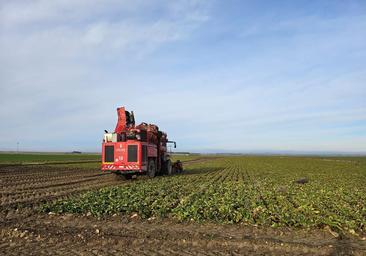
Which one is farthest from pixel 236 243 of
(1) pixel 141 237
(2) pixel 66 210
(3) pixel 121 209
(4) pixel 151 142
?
(4) pixel 151 142

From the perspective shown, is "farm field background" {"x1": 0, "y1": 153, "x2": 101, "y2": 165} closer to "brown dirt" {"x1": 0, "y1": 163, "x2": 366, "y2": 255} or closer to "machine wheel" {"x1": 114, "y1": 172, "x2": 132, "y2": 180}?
"machine wheel" {"x1": 114, "y1": 172, "x2": 132, "y2": 180}

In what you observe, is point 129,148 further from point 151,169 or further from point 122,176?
point 122,176

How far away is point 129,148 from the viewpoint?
2317 cm

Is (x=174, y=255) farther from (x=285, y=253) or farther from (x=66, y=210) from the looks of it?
(x=66, y=210)

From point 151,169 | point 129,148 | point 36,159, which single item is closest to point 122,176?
point 151,169

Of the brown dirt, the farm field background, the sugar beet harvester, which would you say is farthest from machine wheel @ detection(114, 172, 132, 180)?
the farm field background

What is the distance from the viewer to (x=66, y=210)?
11.7 metres

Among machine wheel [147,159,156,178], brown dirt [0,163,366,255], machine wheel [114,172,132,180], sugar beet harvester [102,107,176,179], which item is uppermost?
sugar beet harvester [102,107,176,179]

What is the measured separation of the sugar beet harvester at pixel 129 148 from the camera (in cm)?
2312

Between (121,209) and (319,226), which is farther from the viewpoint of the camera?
(121,209)

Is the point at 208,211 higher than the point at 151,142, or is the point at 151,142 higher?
the point at 151,142

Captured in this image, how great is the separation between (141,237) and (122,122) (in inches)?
683

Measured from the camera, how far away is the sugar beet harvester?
23.1m

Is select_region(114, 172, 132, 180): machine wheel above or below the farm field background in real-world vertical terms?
below
